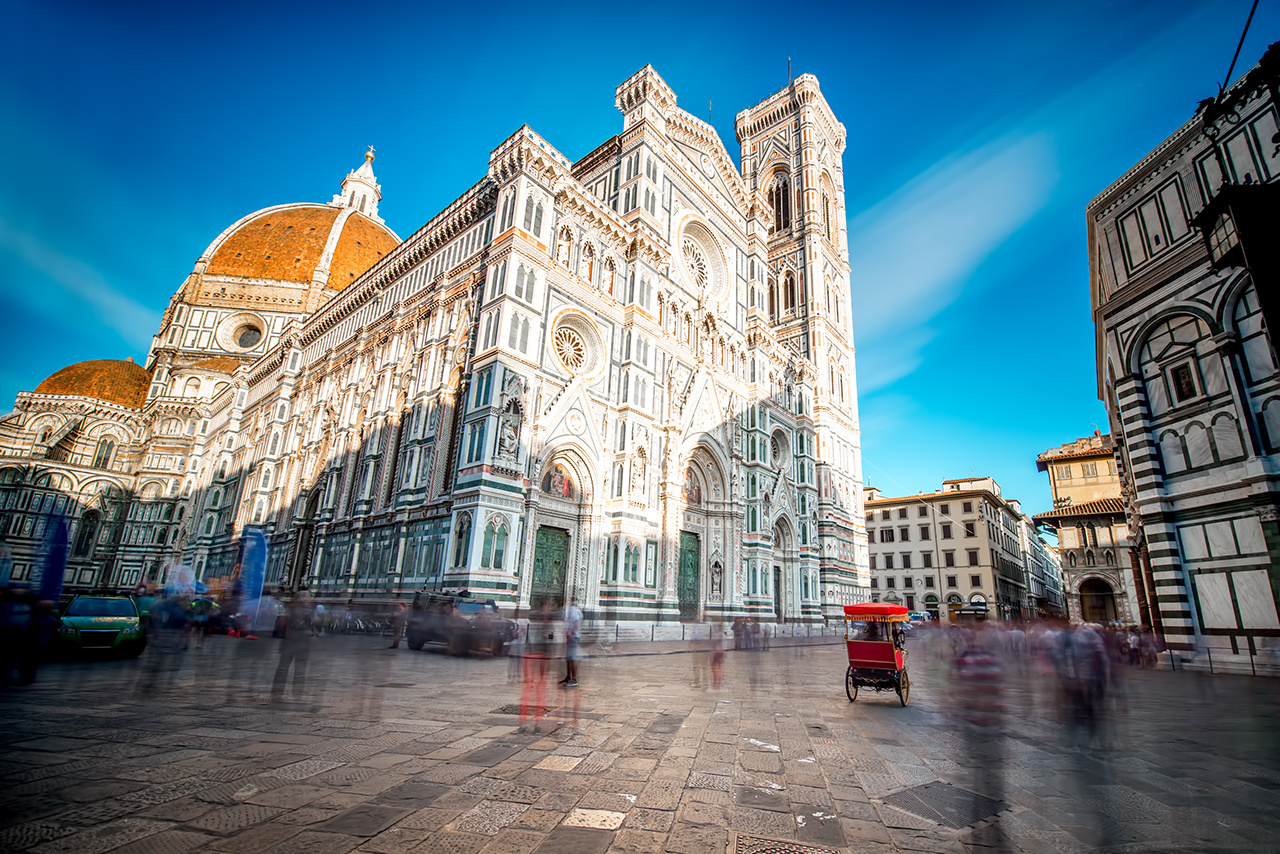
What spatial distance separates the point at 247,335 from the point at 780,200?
186 feet

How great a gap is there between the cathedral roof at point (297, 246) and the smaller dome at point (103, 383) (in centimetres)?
1428

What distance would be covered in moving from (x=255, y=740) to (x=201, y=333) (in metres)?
68.3

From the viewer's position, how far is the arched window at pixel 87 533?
163 ft

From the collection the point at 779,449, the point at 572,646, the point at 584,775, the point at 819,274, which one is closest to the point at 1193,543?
the point at 572,646

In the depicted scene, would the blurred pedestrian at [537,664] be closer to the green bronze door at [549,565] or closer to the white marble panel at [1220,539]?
the green bronze door at [549,565]

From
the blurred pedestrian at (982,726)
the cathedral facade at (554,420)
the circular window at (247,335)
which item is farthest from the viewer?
the circular window at (247,335)

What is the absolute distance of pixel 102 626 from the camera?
11227mm

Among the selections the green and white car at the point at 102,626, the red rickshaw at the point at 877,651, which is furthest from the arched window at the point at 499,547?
Result: the red rickshaw at the point at 877,651

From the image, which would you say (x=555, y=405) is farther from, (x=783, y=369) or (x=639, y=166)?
(x=783, y=369)

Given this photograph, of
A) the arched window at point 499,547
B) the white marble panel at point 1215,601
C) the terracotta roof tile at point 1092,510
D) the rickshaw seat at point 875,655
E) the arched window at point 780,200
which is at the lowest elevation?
the rickshaw seat at point 875,655

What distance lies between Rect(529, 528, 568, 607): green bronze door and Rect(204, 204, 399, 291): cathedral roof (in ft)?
177

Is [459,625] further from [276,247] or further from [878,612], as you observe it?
[276,247]

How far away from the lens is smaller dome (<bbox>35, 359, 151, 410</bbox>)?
192ft

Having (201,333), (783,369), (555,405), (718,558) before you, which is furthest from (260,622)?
(201,333)
